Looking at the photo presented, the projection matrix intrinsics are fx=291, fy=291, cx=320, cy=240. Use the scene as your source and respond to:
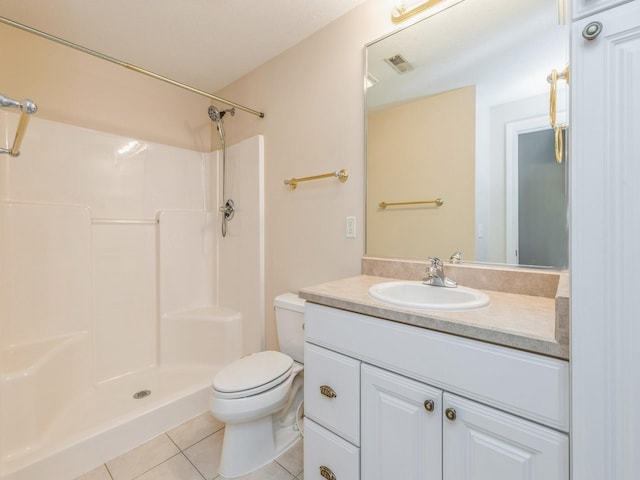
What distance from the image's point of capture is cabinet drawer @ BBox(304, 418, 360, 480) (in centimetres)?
101

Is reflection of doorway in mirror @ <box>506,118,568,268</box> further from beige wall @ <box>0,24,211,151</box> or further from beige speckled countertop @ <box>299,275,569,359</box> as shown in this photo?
beige wall @ <box>0,24,211,151</box>

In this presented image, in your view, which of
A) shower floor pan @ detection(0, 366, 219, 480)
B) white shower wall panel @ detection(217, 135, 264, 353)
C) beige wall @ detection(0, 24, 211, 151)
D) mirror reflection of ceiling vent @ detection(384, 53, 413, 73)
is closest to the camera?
shower floor pan @ detection(0, 366, 219, 480)

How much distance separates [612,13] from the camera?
54 cm

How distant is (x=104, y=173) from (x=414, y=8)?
2.11 metres

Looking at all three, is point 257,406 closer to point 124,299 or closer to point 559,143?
point 124,299

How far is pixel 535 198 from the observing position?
1116mm

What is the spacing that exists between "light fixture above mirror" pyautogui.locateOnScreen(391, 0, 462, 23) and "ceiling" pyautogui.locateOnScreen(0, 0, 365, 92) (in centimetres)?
25

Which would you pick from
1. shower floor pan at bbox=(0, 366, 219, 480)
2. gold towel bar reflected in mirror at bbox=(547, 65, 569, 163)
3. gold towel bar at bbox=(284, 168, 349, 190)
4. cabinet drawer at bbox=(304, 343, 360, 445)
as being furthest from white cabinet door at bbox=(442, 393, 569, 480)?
shower floor pan at bbox=(0, 366, 219, 480)

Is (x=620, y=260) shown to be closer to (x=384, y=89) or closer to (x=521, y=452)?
(x=521, y=452)

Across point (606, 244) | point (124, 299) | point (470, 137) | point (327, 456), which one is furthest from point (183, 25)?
point (327, 456)

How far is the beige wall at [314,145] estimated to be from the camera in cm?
158

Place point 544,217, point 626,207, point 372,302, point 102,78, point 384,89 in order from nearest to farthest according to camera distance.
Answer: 1. point 626,207
2. point 372,302
3. point 544,217
4. point 384,89
5. point 102,78

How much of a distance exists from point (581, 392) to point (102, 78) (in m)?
2.87

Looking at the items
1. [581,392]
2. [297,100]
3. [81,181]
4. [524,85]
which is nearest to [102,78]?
[81,181]
